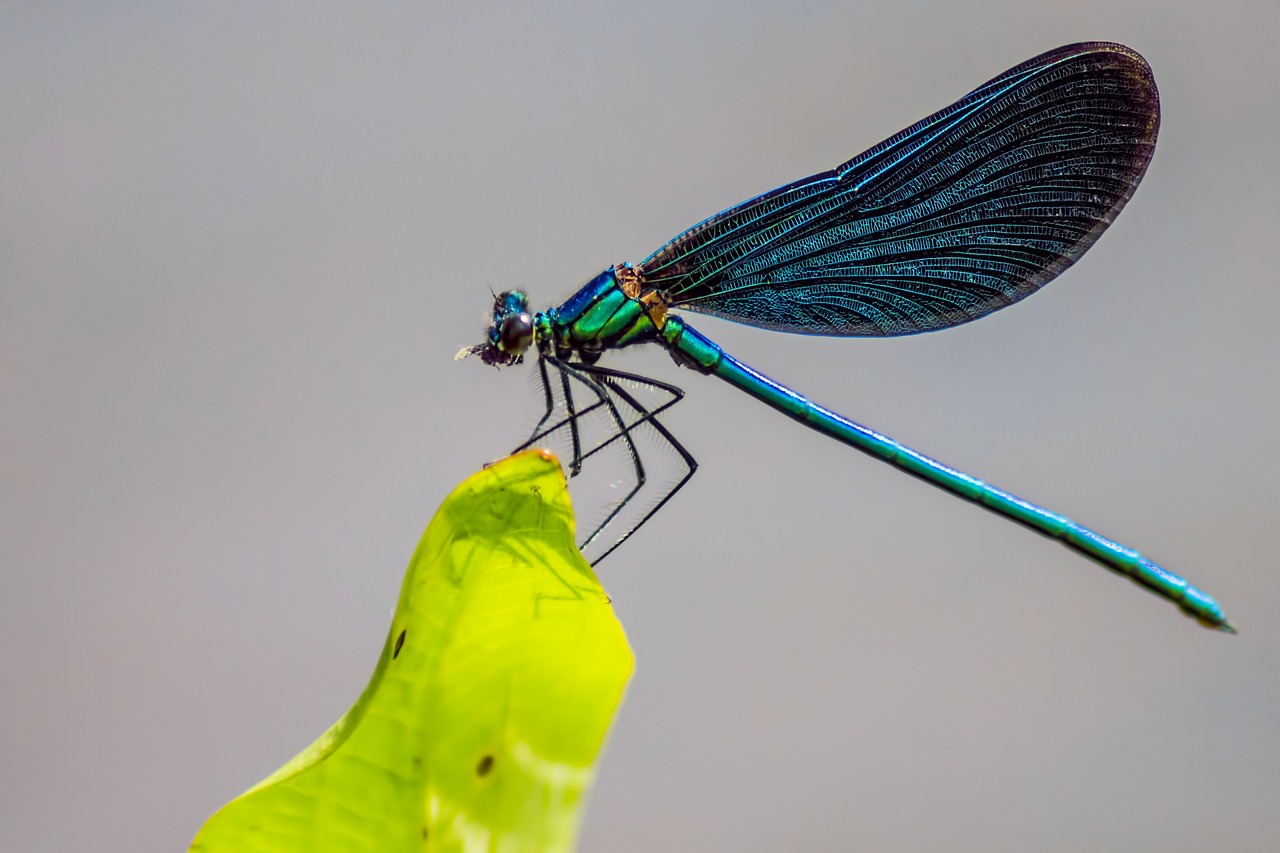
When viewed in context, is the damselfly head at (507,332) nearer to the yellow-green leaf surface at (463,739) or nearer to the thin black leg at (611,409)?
the thin black leg at (611,409)

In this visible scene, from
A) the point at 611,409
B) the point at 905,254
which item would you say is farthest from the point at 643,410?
the point at 905,254

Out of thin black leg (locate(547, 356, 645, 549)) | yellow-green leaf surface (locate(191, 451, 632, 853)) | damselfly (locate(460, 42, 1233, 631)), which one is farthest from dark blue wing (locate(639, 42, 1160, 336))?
yellow-green leaf surface (locate(191, 451, 632, 853))

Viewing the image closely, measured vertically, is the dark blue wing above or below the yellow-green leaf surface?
above

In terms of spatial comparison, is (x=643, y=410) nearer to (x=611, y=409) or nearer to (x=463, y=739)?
(x=611, y=409)

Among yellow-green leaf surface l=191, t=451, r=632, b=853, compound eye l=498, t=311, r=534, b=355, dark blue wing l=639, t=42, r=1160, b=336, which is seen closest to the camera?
yellow-green leaf surface l=191, t=451, r=632, b=853

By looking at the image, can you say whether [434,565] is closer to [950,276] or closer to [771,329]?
[771,329]

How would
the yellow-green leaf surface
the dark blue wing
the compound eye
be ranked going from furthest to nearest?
the dark blue wing → the compound eye → the yellow-green leaf surface

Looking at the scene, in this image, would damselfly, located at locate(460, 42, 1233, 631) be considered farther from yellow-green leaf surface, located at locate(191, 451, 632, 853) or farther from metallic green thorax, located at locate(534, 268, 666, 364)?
yellow-green leaf surface, located at locate(191, 451, 632, 853)

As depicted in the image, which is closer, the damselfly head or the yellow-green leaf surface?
the yellow-green leaf surface
